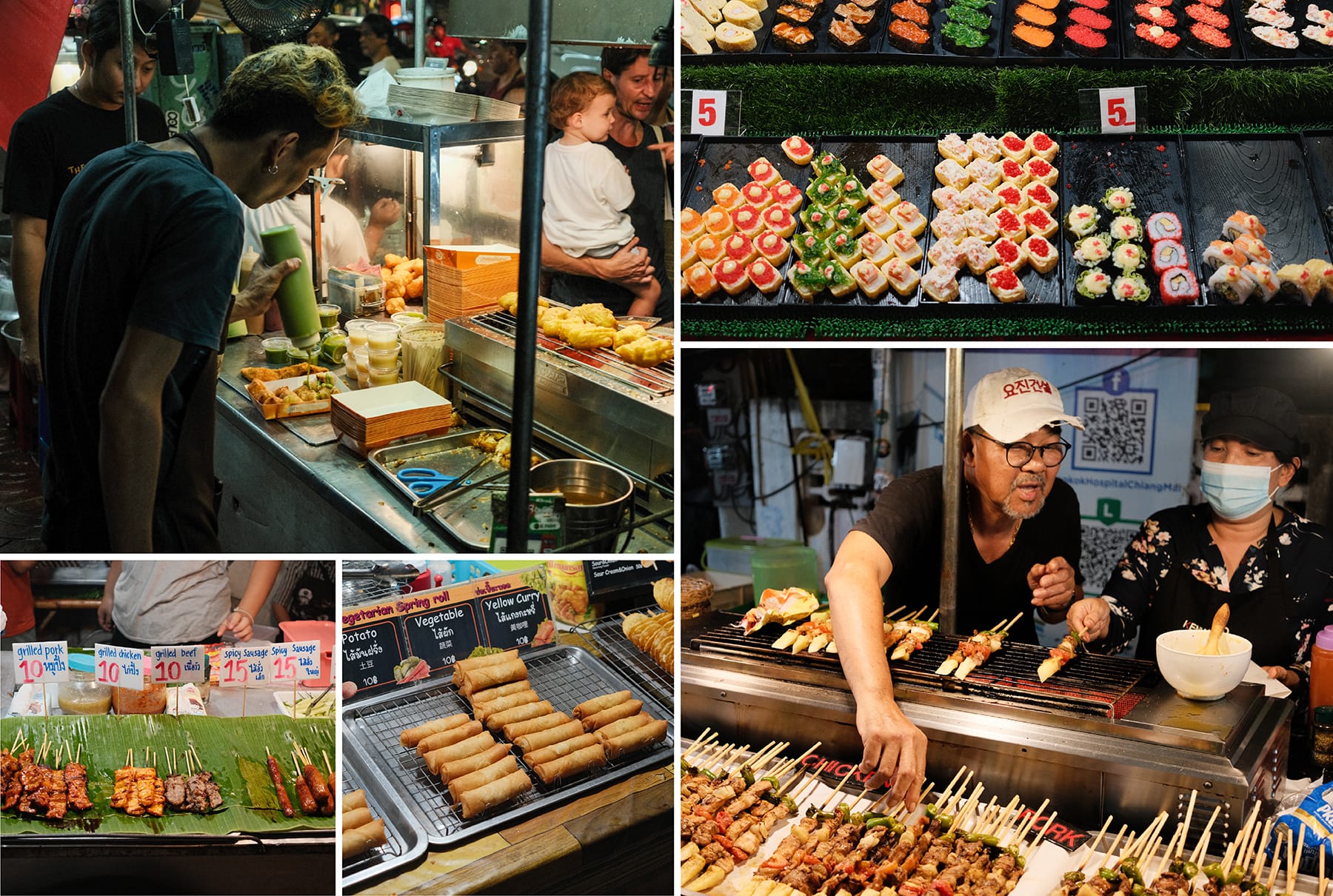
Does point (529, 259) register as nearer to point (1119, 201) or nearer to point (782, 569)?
point (782, 569)

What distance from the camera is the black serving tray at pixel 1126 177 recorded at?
128 inches

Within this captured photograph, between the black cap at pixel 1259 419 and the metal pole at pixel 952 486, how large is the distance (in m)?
0.80

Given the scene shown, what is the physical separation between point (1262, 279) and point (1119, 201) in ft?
1.78

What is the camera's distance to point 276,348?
8.22 feet

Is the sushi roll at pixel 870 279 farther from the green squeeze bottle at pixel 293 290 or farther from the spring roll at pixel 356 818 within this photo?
the spring roll at pixel 356 818

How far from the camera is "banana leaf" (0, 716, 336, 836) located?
9.04ft

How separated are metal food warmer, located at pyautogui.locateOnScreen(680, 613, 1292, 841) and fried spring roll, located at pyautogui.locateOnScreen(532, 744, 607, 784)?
0.29m

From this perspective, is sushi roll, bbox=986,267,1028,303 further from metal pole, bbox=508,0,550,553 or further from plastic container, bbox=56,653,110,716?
plastic container, bbox=56,653,110,716

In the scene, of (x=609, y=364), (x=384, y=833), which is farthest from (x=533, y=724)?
(x=609, y=364)

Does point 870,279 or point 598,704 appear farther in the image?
point 870,279

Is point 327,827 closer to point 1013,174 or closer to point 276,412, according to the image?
point 276,412

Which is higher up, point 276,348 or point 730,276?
point 730,276

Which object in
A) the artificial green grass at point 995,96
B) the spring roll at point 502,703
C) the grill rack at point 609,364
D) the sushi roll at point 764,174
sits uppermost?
the artificial green grass at point 995,96

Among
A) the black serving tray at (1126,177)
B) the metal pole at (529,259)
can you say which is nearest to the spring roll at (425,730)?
the metal pole at (529,259)
